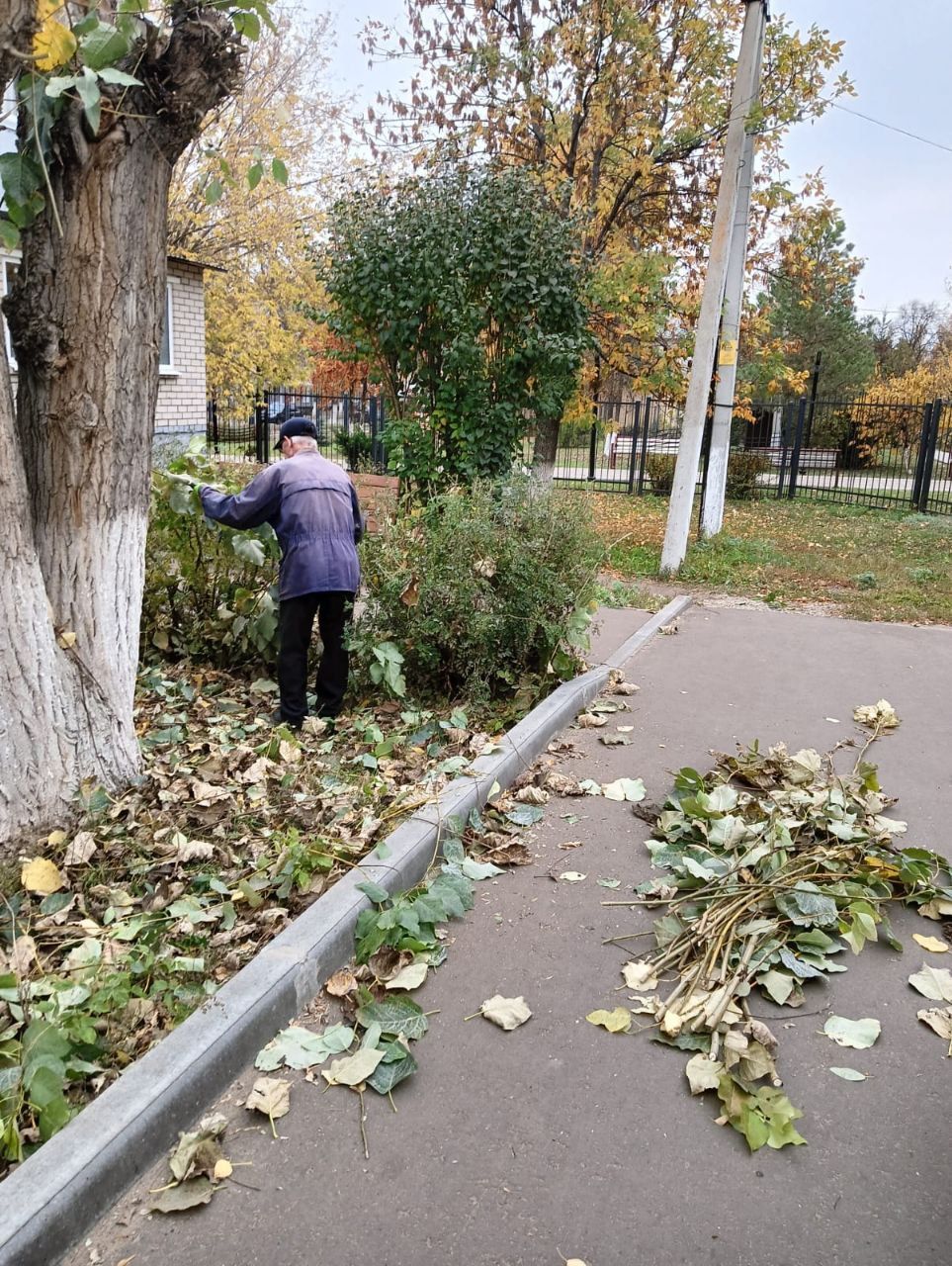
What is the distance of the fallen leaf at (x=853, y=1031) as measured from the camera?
110 inches

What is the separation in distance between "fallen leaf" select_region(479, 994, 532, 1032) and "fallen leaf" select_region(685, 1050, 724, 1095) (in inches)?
20.5

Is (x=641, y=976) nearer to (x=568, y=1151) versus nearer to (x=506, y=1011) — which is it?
(x=506, y=1011)

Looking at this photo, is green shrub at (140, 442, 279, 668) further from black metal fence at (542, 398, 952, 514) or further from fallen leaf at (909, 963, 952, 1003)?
black metal fence at (542, 398, 952, 514)

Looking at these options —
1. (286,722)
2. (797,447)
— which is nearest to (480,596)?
(286,722)

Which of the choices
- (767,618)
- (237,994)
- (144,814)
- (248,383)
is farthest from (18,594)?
(248,383)

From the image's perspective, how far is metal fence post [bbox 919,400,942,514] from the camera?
57.1ft

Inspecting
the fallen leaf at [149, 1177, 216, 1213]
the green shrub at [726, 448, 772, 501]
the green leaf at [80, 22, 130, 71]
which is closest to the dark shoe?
the fallen leaf at [149, 1177, 216, 1213]

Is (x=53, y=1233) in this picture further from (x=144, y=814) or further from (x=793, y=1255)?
(x=144, y=814)

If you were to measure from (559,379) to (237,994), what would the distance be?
7.78 m

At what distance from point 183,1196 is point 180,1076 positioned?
0.27 meters

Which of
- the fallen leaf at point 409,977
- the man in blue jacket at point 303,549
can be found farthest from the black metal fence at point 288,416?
the fallen leaf at point 409,977

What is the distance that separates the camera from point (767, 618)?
8664mm

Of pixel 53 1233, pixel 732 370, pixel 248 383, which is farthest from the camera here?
pixel 248 383

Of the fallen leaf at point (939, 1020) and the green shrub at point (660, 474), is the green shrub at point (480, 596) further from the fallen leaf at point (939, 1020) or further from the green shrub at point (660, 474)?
the green shrub at point (660, 474)
